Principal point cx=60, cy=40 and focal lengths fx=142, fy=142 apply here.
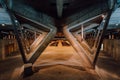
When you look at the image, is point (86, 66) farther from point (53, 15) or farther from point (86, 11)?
point (53, 15)

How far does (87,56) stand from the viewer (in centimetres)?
728

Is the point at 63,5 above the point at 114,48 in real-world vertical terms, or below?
above

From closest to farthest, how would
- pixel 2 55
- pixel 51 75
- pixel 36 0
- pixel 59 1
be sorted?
pixel 59 1
pixel 36 0
pixel 51 75
pixel 2 55

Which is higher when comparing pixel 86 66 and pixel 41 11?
pixel 41 11

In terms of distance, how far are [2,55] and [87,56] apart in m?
8.00

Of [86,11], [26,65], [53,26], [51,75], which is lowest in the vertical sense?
[51,75]

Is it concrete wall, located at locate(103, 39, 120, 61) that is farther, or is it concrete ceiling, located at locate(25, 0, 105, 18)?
concrete wall, located at locate(103, 39, 120, 61)

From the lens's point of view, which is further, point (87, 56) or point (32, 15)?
point (87, 56)

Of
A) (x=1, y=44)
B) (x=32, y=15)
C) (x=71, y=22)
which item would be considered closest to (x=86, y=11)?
(x=71, y=22)

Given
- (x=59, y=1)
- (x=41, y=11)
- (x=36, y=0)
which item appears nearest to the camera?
(x=59, y=1)

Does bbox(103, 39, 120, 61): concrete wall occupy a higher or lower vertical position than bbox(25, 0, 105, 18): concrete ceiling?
lower

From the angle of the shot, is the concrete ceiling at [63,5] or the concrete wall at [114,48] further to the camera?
the concrete wall at [114,48]

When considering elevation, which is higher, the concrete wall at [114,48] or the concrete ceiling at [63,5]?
the concrete ceiling at [63,5]

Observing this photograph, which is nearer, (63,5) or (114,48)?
(63,5)
